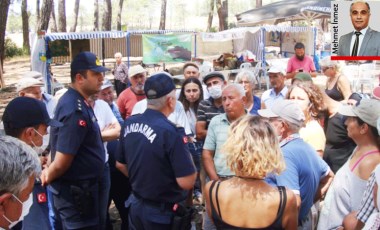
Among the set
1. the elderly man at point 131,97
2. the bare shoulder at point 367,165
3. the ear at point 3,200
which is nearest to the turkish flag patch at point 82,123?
the ear at point 3,200

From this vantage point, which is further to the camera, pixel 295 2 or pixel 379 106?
pixel 295 2

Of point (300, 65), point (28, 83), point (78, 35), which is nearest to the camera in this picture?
point (28, 83)

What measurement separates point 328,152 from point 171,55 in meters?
10.8

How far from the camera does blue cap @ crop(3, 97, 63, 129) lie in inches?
93.4

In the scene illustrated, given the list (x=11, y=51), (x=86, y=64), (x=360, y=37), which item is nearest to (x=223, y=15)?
(x=11, y=51)

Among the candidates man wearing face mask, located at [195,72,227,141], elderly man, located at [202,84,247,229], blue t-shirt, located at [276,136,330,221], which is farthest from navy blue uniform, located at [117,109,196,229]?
man wearing face mask, located at [195,72,227,141]

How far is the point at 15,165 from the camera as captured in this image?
1.53m

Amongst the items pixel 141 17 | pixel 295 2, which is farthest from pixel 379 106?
pixel 141 17

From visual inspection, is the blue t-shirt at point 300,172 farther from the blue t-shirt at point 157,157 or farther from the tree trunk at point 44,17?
the tree trunk at point 44,17

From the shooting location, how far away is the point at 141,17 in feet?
429

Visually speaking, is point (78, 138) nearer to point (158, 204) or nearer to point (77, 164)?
point (77, 164)

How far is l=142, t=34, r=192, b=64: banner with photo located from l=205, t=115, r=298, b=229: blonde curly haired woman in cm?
1198

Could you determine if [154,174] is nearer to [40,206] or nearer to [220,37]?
[40,206]

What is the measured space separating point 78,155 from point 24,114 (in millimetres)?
742
